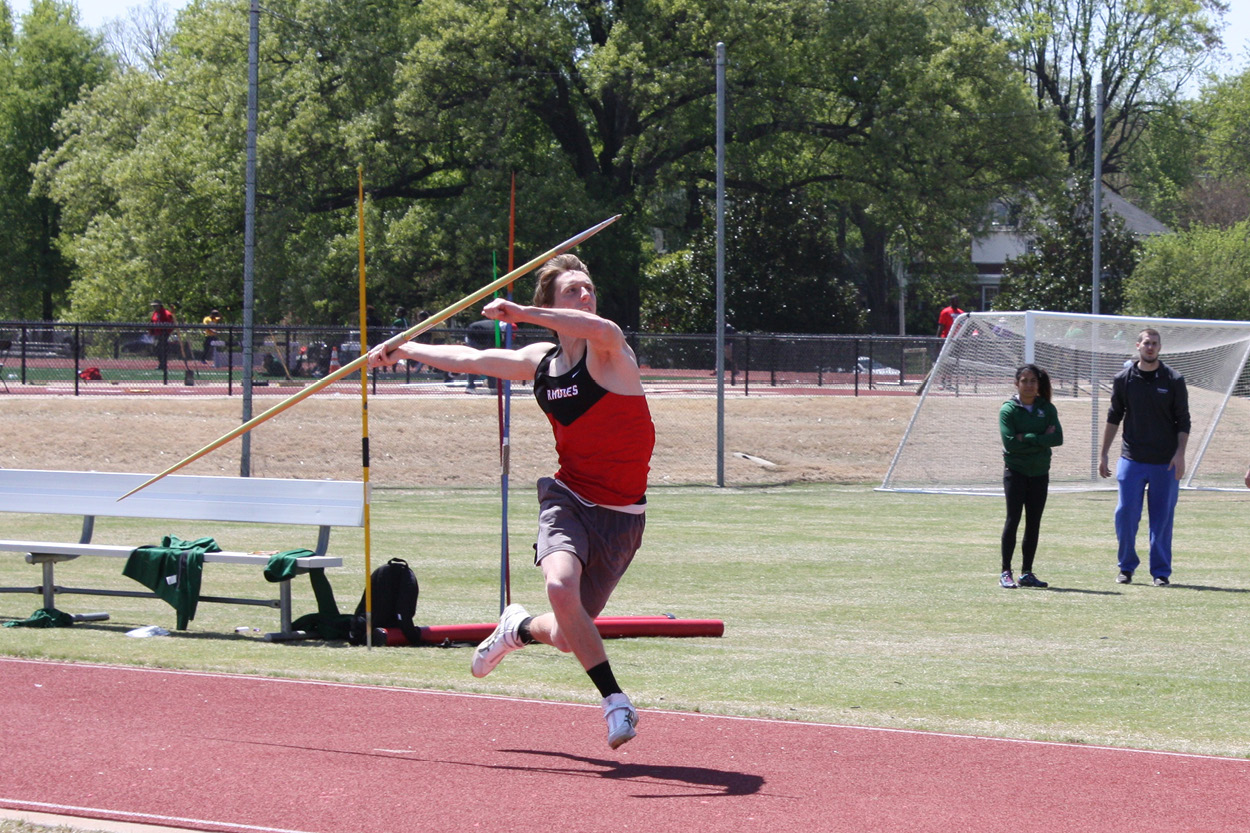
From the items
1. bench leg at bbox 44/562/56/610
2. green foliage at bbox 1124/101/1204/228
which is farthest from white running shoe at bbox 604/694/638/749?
green foliage at bbox 1124/101/1204/228

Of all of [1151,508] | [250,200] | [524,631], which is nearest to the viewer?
[524,631]

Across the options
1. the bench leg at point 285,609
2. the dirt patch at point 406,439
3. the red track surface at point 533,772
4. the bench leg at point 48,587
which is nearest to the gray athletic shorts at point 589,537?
the red track surface at point 533,772

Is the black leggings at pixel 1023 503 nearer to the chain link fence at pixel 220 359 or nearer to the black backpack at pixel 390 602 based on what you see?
the black backpack at pixel 390 602

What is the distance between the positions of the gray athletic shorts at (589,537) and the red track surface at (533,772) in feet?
2.45

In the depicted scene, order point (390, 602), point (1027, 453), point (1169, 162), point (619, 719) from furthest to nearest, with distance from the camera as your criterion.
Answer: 1. point (1169, 162)
2. point (1027, 453)
3. point (390, 602)
4. point (619, 719)

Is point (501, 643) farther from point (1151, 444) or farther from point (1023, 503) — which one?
point (1151, 444)

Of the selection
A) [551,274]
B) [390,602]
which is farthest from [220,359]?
[551,274]

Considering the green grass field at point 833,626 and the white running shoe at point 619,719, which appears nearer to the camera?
the white running shoe at point 619,719

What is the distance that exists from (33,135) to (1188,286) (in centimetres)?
4485

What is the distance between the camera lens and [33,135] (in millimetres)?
→ 58656

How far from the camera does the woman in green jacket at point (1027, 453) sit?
1200cm

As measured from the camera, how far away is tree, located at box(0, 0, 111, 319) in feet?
191

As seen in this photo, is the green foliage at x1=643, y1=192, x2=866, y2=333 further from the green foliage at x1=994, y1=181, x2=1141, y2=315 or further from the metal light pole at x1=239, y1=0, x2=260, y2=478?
the metal light pole at x1=239, y1=0, x2=260, y2=478

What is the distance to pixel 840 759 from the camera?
6.08 m
